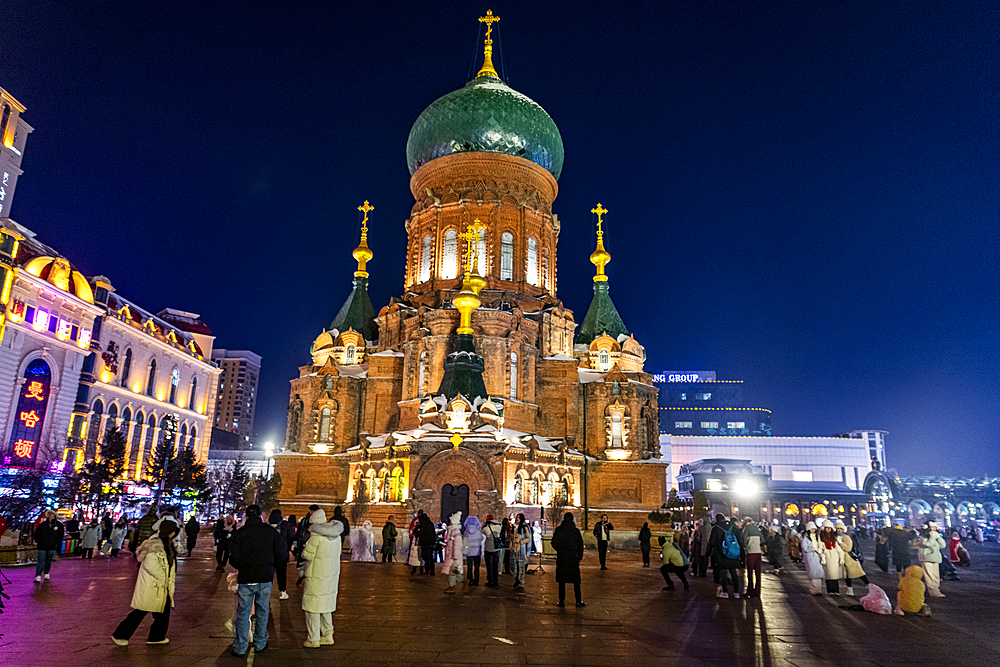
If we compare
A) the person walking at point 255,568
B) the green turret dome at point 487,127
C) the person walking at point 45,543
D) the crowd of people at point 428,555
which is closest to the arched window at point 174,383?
the green turret dome at point 487,127

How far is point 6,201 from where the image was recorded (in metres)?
56.2

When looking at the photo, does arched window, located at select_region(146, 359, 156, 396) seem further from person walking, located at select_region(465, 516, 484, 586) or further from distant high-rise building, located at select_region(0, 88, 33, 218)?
person walking, located at select_region(465, 516, 484, 586)

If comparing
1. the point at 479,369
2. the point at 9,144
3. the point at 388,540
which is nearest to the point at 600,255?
the point at 479,369

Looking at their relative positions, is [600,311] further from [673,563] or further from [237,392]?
[237,392]

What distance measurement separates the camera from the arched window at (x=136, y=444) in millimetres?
52188

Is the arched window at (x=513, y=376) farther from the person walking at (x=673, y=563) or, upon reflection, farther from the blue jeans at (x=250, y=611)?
the blue jeans at (x=250, y=611)

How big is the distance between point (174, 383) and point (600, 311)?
38.9 m

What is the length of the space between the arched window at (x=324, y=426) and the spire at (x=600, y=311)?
591 inches

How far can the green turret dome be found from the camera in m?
39.6

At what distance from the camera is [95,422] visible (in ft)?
159

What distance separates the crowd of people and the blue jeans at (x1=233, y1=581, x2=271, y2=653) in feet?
0.04

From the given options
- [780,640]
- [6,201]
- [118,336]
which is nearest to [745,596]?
[780,640]

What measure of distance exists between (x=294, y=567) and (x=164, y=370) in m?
45.9

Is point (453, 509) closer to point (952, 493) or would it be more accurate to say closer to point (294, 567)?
point (294, 567)
